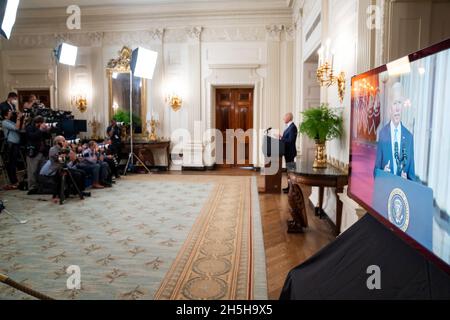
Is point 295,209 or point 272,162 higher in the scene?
point 272,162

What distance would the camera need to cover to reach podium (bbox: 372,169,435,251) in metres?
1.17

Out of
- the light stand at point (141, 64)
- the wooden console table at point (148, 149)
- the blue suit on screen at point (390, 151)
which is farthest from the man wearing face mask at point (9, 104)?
the blue suit on screen at point (390, 151)

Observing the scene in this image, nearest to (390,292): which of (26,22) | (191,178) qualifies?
(191,178)

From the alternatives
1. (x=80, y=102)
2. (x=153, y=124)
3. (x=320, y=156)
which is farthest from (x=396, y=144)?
(x=80, y=102)

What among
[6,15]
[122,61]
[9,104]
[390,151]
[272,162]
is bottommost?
[272,162]

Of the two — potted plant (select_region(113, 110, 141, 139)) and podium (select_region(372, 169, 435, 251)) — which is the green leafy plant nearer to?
podium (select_region(372, 169, 435, 251))

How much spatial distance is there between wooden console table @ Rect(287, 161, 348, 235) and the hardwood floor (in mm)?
170

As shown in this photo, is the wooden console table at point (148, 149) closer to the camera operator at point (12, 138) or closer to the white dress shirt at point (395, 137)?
the camera operator at point (12, 138)

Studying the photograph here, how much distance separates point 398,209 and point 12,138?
7.61 metres

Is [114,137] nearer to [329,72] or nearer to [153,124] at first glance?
[153,124]

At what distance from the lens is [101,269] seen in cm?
306

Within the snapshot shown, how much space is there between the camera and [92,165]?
6805 mm

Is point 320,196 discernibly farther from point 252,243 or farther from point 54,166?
point 54,166

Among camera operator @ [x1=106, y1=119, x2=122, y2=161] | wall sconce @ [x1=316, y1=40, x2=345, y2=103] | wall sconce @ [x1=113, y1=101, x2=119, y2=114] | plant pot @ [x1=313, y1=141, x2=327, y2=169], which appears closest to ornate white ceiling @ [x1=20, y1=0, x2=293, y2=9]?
wall sconce @ [x1=113, y1=101, x2=119, y2=114]
